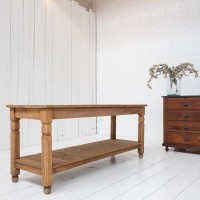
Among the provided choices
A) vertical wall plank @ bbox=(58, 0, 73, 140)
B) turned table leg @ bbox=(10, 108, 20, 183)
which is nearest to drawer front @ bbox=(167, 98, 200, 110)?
vertical wall plank @ bbox=(58, 0, 73, 140)

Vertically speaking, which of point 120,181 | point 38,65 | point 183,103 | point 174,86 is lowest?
point 120,181

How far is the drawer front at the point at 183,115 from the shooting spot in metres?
3.29

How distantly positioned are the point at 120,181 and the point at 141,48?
3124mm

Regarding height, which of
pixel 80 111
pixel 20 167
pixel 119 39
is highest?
pixel 119 39

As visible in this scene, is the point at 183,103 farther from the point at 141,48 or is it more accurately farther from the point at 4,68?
the point at 4,68

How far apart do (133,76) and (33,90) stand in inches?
78.5

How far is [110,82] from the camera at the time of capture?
→ 5.17m

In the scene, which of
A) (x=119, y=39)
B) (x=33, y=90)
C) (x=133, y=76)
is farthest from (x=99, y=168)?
(x=119, y=39)

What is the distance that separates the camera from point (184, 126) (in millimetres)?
3383

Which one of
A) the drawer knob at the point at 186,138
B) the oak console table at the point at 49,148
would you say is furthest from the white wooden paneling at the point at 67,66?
the drawer knob at the point at 186,138

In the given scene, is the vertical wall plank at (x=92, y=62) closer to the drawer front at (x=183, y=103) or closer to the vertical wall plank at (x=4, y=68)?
the vertical wall plank at (x=4, y=68)

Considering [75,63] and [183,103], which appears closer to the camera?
[183,103]

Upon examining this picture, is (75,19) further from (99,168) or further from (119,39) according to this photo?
(99,168)

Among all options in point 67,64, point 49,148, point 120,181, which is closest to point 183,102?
point 120,181
